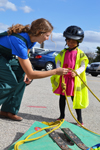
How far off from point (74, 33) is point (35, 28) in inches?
42.3

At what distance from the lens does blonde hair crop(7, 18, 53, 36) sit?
338 cm

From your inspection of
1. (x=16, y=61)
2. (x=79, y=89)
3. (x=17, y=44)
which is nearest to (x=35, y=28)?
(x=17, y=44)

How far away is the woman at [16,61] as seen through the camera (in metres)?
3.32

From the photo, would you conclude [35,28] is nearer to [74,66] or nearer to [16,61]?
[16,61]

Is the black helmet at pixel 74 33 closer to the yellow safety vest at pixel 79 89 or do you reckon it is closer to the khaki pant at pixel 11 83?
the yellow safety vest at pixel 79 89

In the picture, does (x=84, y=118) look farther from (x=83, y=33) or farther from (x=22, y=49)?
(x=22, y=49)

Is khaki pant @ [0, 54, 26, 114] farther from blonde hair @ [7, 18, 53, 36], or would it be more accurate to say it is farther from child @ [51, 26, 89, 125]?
child @ [51, 26, 89, 125]

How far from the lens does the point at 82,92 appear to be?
446 centimetres

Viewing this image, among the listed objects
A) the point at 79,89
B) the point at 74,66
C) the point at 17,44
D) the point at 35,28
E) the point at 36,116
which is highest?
the point at 35,28

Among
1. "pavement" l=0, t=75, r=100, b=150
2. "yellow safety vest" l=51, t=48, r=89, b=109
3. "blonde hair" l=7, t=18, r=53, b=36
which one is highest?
"blonde hair" l=7, t=18, r=53, b=36

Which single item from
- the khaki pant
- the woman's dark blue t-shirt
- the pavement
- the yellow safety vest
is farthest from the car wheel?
the woman's dark blue t-shirt

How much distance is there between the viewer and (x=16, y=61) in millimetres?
4035

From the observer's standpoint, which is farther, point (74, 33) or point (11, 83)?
point (74, 33)

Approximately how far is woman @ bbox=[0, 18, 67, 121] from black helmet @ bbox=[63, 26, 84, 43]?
0.86 metres
